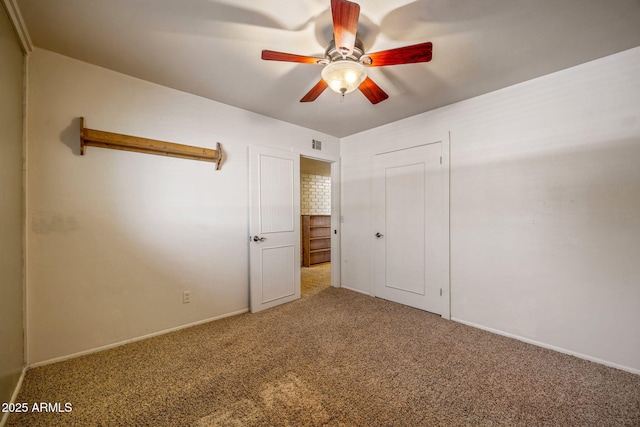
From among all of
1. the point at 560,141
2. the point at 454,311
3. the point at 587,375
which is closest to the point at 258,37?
the point at 560,141

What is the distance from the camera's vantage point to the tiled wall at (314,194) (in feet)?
20.8

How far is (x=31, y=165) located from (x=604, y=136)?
4522mm

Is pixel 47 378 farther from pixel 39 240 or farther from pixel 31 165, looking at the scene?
pixel 31 165

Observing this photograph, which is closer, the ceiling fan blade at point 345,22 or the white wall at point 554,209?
the ceiling fan blade at point 345,22

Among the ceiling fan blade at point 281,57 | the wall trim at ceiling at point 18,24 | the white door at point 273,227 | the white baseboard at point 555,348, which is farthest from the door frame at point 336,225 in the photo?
the wall trim at ceiling at point 18,24

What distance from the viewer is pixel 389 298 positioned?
3516 millimetres

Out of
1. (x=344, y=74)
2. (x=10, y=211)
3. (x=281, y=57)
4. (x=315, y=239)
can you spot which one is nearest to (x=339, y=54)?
(x=344, y=74)

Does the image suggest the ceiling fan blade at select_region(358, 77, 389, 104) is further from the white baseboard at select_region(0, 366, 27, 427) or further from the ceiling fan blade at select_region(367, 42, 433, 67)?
the white baseboard at select_region(0, 366, 27, 427)

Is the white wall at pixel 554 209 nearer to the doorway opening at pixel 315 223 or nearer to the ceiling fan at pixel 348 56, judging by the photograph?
the ceiling fan at pixel 348 56

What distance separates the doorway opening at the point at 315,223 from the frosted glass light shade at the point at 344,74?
3131 millimetres

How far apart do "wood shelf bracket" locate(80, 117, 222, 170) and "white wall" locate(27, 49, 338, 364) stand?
2.6 inches

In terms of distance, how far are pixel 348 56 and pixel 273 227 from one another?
217cm

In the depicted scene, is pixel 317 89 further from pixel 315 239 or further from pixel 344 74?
pixel 315 239

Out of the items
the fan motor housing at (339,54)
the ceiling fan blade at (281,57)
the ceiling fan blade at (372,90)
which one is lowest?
the ceiling fan blade at (372,90)
